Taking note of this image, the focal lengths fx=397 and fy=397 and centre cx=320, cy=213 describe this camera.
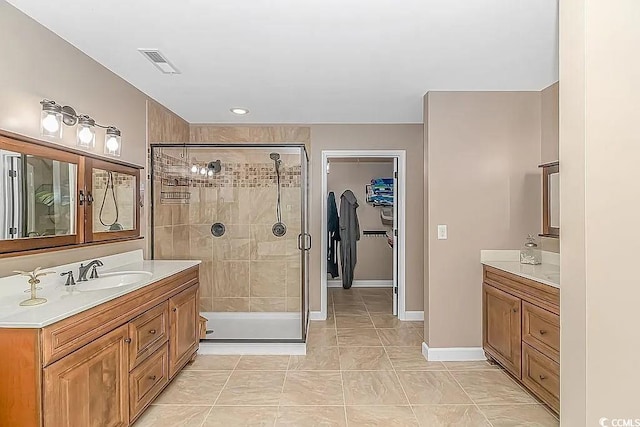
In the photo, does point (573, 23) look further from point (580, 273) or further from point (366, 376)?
point (366, 376)

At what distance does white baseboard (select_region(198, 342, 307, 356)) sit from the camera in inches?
147

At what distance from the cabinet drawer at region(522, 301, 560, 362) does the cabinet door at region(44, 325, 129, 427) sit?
259 centimetres

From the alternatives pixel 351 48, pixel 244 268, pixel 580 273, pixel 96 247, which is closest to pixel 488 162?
pixel 351 48

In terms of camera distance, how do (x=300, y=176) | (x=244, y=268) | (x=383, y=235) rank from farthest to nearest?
(x=383, y=235), (x=244, y=268), (x=300, y=176)

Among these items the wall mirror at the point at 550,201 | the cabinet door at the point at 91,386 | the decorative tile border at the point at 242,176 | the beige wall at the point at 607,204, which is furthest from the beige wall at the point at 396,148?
the beige wall at the point at 607,204

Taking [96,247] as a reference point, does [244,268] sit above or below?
below

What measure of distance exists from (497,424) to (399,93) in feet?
8.88

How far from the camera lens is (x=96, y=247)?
290cm

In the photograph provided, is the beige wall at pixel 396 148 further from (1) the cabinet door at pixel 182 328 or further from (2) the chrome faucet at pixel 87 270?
(2) the chrome faucet at pixel 87 270

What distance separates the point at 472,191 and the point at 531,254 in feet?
2.40

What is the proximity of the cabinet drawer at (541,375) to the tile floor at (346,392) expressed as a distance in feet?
0.45

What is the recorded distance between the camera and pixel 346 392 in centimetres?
295

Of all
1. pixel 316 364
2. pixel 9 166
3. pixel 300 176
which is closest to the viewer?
pixel 9 166

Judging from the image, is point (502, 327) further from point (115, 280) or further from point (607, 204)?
point (115, 280)
